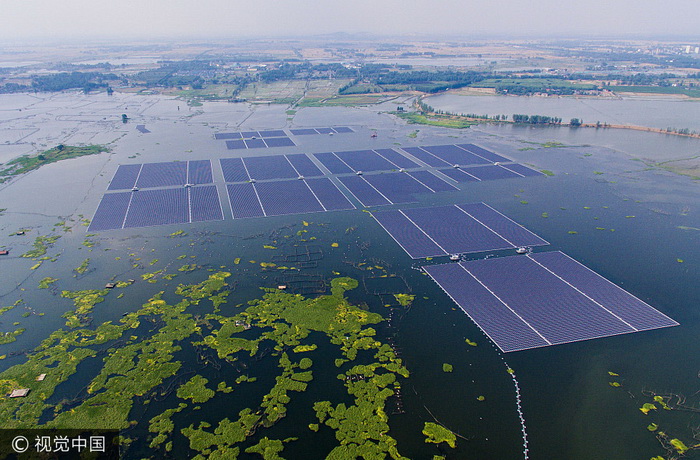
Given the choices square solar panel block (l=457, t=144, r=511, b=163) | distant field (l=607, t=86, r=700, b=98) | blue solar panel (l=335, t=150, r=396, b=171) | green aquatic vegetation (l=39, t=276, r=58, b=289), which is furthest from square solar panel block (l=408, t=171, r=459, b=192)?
distant field (l=607, t=86, r=700, b=98)

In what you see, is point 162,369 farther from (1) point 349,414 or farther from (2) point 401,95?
(2) point 401,95

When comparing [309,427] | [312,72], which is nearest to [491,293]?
[309,427]

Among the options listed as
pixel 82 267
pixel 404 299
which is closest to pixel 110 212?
pixel 82 267

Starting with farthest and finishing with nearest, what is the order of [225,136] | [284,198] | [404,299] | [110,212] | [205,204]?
[225,136] → [284,198] → [205,204] → [110,212] → [404,299]

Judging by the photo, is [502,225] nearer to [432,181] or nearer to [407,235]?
[407,235]

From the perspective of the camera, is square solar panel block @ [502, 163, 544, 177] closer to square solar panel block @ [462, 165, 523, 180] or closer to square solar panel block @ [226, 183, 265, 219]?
square solar panel block @ [462, 165, 523, 180]

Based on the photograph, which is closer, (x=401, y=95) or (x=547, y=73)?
(x=401, y=95)
